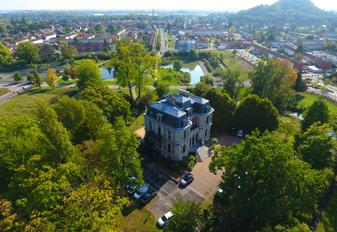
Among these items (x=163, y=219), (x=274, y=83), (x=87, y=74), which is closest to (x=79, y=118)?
(x=163, y=219)

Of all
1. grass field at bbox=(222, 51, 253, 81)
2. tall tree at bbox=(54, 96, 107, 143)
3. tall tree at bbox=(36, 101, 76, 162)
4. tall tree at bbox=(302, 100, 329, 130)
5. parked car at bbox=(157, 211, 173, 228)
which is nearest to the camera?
tall tree at bbox=(36, 101, 76, 162)

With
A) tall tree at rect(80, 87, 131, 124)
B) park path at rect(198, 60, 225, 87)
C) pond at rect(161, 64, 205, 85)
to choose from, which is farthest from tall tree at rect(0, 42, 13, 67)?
park path at rect(198, 60, 225, 87)

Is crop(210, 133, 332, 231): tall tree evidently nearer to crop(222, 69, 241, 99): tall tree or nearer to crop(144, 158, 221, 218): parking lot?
crop(144, 158, 221, 218): parking lot

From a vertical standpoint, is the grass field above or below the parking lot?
below

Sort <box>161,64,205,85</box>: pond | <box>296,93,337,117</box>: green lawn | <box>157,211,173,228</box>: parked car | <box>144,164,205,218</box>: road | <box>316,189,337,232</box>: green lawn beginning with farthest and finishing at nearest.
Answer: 1. <box>161,64,205,85</box>: pond
2. <box>296,93,337,117</box>: green lawn
3. <box>144,164,205,218</box>: road
4. <box>157,211,173,228</box>: parked car
5. <box>316,189,337,232</box>: green lawn

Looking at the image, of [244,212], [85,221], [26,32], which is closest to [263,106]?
[244,212]

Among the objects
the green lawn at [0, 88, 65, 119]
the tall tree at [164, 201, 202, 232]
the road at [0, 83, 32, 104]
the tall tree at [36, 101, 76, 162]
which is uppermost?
the tall tree at [36, 101, 76, 162]

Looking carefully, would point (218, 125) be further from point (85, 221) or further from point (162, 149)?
point (85, 221)

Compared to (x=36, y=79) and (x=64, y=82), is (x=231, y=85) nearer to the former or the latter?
(x=64, y=82)
